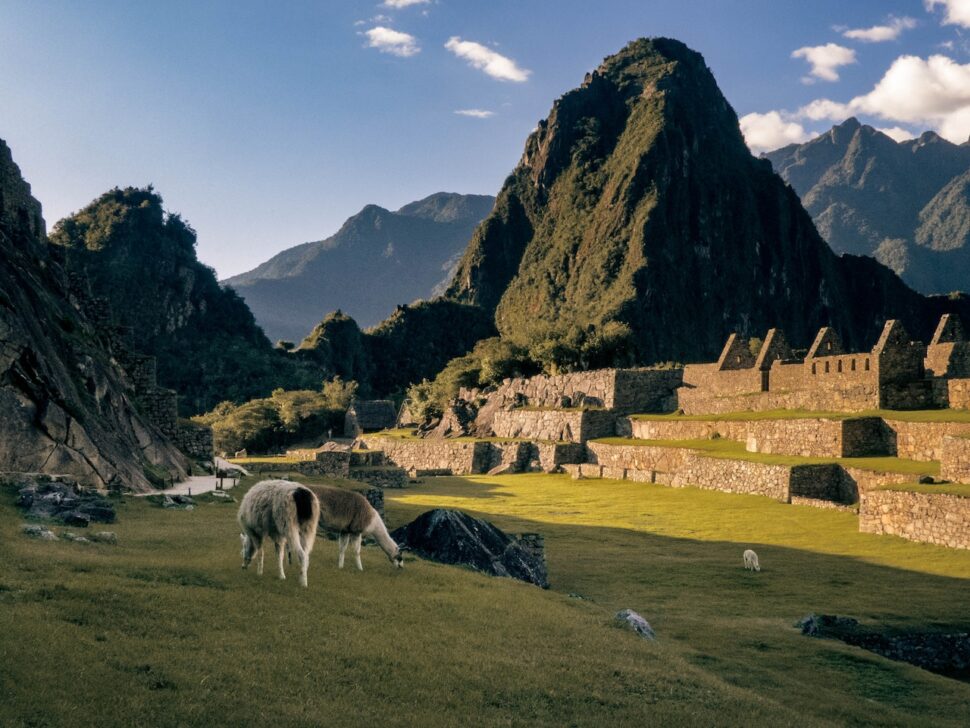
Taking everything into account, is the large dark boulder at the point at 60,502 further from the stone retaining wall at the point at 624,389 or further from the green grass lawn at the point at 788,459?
the stone retaining wall at the point at 624,389

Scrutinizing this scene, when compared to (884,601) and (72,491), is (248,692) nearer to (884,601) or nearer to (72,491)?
(72,491)

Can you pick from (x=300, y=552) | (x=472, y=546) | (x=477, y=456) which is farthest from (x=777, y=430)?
(x=300, y=552)

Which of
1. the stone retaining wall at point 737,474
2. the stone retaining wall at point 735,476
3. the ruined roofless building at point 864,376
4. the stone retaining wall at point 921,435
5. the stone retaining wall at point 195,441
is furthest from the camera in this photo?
the stone retaining wall at point 195,441

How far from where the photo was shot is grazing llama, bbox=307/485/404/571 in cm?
1270

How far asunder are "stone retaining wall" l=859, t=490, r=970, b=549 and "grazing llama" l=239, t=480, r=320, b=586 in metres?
17.9

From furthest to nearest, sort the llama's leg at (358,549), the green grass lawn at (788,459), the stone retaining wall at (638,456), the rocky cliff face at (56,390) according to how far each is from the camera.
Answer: the stone retaining wall at (638,456), the green grass lawn at (788,459), the rocky cliff face at (56,390), the llama's leg at (358,549)

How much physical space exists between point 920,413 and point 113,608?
30343mm

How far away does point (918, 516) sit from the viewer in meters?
22.4

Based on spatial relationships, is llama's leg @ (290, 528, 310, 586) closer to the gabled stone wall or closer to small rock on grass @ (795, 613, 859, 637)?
small rock on grass @ (795, 613, 859, 637)

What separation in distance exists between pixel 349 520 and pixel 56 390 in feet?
36.3

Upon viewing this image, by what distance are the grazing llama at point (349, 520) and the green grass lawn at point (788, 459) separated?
65.1ft

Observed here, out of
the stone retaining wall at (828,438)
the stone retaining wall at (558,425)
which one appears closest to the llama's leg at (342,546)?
the stone retaining wall at (828,438)

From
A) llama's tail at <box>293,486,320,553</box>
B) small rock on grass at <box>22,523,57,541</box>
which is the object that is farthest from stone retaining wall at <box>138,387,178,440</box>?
llama's tail at <box>293,486,320,553</box>

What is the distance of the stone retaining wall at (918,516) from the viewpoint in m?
21.1
